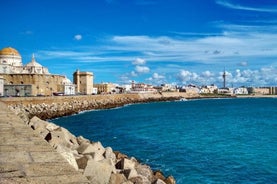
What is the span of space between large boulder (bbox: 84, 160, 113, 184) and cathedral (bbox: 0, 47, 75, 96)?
191ft

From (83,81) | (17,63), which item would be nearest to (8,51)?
(17,63)

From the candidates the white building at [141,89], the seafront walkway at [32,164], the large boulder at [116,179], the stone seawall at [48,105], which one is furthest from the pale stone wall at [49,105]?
the white building at [141,89]

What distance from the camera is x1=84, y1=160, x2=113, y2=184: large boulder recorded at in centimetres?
796

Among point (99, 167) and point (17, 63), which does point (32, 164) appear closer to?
→ point (99, 167)

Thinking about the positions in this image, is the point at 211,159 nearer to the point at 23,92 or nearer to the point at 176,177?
the point at 176,177

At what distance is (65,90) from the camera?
3501 inches

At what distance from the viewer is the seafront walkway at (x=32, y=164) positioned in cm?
381

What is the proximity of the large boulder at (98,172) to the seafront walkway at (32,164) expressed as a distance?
6.30 feet

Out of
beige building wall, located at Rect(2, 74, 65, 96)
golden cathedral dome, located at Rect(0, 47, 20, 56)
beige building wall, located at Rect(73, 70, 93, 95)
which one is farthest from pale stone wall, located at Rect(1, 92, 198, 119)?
golden cathedral dome, located at Rect(0, 47, 20, 56)

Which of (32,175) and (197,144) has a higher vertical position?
(32,175)

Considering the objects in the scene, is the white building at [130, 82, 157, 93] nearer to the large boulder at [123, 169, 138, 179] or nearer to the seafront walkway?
the large boulder at [123, 169, 138, 179]

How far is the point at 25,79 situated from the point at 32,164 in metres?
74.0

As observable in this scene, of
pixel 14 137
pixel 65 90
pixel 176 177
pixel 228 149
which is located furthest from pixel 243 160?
pixel 65 90

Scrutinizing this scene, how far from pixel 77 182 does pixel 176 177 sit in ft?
35.1
